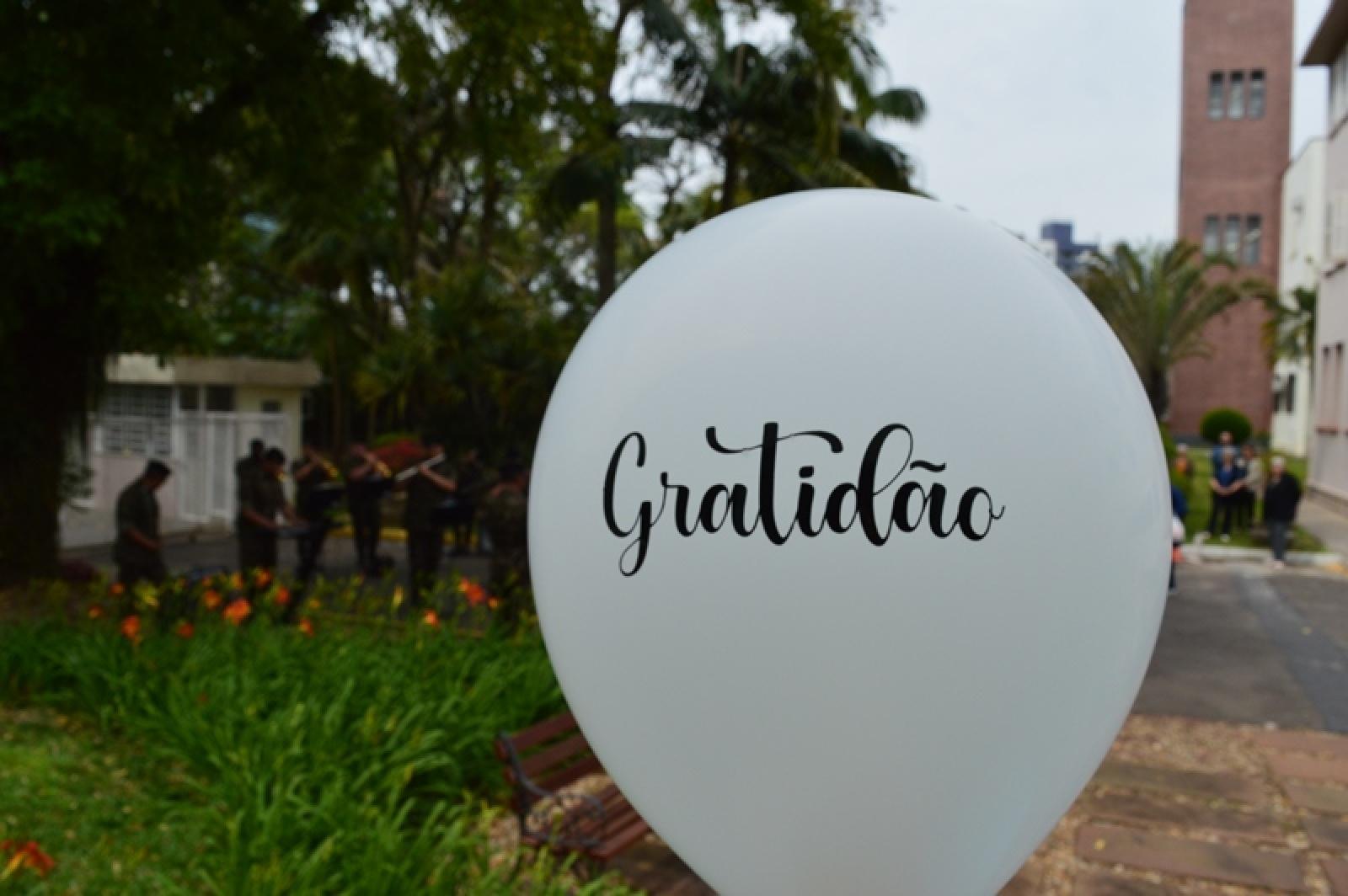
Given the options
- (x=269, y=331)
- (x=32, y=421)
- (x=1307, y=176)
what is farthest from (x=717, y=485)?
(x=1307, y=176)

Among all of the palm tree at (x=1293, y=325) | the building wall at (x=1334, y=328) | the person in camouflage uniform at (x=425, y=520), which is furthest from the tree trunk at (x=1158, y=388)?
the person in camouflage uniform at (x=425, y=520)

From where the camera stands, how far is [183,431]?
17.0 metres

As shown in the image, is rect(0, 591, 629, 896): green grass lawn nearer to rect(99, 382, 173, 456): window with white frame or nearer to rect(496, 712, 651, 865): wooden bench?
rect(496, 712, 651, 865): wooden bench

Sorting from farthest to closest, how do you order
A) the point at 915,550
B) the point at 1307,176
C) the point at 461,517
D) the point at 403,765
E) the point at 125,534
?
1. the point at 1307,176
2. the point at 461,517
3. the point at 125,534
4. the point at 403,765
5. the point at 915,550

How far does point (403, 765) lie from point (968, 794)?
11.5ft

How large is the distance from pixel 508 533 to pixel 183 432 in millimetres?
10901

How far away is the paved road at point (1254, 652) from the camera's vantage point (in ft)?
25.6

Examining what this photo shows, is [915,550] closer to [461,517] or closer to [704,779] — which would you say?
[704,779]

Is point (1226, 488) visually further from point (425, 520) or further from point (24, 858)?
point (24, 858)

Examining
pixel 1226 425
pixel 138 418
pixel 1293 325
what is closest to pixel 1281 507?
pixel 138 418

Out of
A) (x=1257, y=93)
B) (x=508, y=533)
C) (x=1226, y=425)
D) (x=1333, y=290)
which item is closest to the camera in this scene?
(x=508, y=533)

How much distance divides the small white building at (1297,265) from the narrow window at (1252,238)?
121 centimetres

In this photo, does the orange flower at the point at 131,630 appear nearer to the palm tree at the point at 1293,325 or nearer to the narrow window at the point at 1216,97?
the palm tree at the point at 1293,325

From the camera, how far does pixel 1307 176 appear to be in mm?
32469
